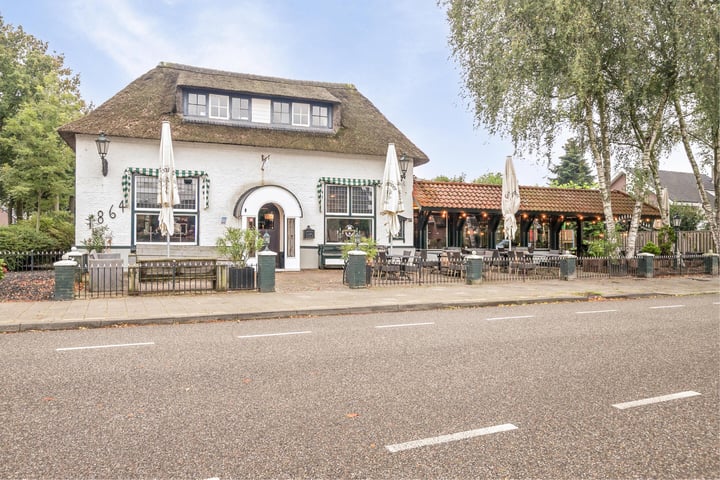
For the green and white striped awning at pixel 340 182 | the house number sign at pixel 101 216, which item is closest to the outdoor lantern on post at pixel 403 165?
the green and white striped awning at pixel 340 182

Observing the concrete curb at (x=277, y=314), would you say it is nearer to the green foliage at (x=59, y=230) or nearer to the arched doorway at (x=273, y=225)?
the arched doorway at (x=273, y=225)

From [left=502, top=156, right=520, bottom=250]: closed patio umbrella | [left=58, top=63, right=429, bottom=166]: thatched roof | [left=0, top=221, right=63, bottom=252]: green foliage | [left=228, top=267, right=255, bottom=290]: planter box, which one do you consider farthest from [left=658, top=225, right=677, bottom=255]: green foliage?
[left=0, top=221, right=63, bottom=252]: green foliage

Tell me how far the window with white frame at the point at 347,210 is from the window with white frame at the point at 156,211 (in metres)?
5.66

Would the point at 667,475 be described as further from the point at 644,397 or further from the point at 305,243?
the point at 305,243

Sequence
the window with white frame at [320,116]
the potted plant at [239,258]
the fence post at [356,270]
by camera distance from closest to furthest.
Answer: the potted plant at [239,258] < the fence post at [356,270] < the window with white frame at [320,116]

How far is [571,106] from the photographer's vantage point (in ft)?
64.1

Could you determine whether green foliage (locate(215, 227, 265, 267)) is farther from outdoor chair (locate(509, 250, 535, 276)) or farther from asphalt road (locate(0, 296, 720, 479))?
outdoor chair (locate(509, 250, 535, 276))

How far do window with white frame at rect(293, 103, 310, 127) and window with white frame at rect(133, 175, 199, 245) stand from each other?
5.28 m

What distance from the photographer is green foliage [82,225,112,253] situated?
1633 cm

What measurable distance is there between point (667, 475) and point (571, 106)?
19.6 m

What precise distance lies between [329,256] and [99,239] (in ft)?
29.3

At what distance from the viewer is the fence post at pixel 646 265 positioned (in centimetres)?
1742

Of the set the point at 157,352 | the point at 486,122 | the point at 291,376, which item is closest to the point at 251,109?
the point at 486,122

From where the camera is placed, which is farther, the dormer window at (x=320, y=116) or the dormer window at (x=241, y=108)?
the dormer window at (x=320, y=116)
